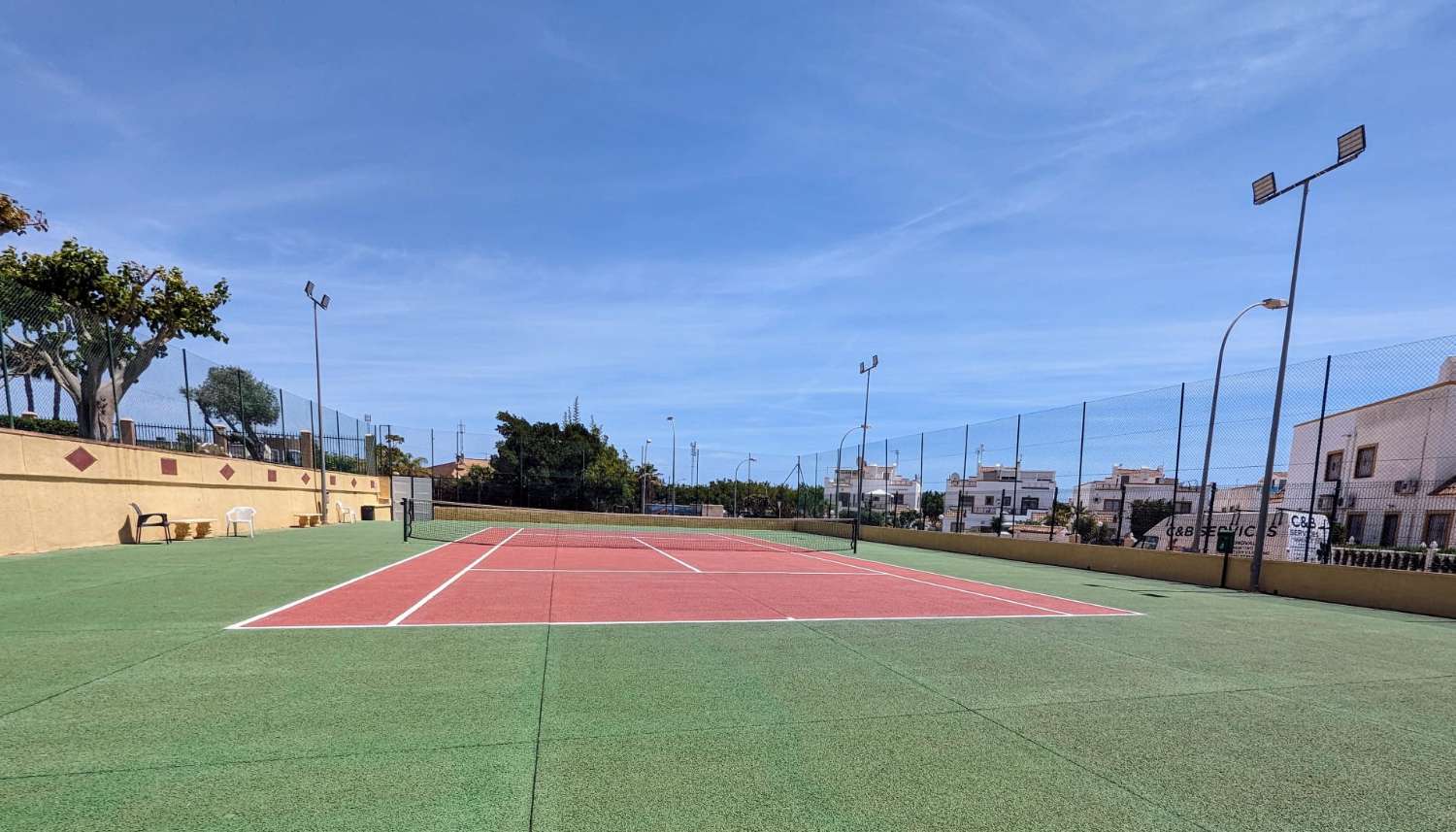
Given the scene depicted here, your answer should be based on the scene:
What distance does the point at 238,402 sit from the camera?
2102cm

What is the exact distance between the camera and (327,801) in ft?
10.2

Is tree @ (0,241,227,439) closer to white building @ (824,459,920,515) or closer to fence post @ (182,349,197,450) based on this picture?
fence post @ (182,349,197,450)

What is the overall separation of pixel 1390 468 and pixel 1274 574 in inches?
590

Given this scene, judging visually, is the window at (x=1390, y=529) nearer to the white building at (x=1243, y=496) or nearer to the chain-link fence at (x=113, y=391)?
the white building at (x=1243, y=496)

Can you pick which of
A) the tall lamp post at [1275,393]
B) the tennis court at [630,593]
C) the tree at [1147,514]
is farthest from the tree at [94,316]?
the tree at [1147,514]

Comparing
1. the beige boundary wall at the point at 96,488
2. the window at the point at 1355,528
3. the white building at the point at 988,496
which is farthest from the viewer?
the white building at the point at 988,496

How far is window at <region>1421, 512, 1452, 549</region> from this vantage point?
2006 cm

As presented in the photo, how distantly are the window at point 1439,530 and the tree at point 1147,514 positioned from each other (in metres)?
6.74

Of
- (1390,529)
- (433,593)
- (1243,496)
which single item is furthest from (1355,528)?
(433,593)

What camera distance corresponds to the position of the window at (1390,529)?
18531mm

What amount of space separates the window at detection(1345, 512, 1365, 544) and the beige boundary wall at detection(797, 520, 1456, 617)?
743cm

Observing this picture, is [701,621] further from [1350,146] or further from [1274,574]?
[1350,146]

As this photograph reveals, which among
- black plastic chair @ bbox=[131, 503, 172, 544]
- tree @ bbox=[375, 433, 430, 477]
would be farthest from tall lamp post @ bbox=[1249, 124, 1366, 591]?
tree @ bbox=[375, 433, 430, 477]

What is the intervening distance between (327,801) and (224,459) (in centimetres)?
2045
